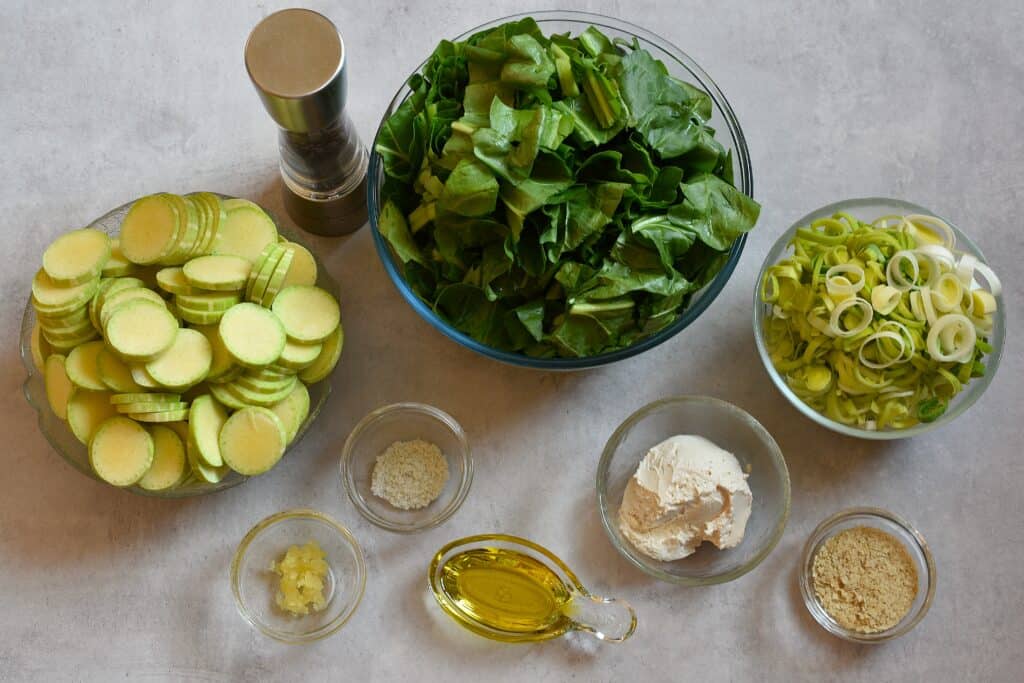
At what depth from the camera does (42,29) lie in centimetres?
168

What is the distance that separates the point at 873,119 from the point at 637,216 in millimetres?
633

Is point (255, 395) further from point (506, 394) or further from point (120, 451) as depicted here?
point (506, 394)

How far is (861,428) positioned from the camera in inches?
58.3

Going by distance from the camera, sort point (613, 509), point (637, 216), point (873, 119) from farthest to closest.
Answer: point (873, 119), point (613, 509), point (637, 216)

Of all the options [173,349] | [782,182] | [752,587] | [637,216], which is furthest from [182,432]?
[782,182]

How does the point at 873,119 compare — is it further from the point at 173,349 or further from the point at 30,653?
the point at 30,653

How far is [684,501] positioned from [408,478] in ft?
1.54

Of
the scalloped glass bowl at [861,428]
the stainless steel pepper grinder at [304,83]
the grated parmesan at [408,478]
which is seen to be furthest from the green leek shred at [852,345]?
the stainless steel pepper grinder at [304,83]

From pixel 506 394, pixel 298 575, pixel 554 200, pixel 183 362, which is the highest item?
pixel 554 200

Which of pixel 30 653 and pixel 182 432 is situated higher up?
pixel 182 432

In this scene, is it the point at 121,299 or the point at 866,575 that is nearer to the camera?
the point at 121,299

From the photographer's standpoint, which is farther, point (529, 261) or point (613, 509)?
point (613, 509)

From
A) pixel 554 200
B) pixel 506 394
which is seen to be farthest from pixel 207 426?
pixel 554 200

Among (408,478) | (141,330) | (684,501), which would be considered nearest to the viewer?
(141,330)
